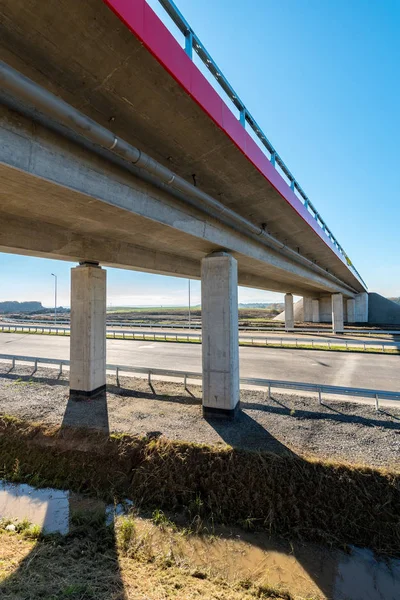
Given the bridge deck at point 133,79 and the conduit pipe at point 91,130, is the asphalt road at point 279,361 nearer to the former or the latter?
the conduit pipe at point 91,130

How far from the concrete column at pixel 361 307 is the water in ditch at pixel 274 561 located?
4988 cm

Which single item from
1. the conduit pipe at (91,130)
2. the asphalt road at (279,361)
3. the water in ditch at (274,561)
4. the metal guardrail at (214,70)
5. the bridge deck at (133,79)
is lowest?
the water in ditch at (274,561)

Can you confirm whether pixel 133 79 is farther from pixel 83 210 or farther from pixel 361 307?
pixel 361 307

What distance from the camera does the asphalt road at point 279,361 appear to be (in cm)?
1303

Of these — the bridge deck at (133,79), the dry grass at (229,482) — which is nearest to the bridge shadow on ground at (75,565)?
the dry grass at (229,482)

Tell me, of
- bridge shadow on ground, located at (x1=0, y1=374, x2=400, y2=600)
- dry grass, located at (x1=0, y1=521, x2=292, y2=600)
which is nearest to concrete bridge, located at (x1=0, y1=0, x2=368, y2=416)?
bridge shadow on ground, located at (x1=0, y1=374, x2=400, y2=600)

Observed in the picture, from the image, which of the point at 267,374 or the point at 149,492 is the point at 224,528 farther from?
the point at 267,374

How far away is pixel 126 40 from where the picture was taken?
3193 mm

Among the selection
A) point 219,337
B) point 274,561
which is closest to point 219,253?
point 219,337

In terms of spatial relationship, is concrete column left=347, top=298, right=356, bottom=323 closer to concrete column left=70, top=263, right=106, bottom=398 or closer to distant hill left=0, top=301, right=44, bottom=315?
concrete column left=70, top=263, right=106, bottom=398

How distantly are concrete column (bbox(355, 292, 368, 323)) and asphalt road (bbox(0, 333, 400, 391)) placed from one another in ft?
111

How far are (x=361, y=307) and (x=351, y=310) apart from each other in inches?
63.1

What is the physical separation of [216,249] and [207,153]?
3.89m

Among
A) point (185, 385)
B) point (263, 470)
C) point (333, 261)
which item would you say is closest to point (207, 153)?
point (263, 470)
